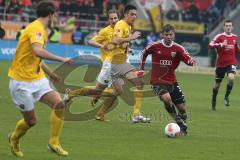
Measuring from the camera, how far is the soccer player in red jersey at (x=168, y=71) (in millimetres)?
13656

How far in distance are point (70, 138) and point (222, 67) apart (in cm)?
837

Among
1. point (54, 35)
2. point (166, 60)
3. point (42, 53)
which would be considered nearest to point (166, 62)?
point (166, 60)

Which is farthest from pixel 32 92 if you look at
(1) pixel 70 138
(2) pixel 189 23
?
(2) pixel 189 23

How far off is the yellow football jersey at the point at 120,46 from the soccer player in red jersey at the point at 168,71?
52.3 inches

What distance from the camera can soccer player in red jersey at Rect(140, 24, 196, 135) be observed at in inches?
538

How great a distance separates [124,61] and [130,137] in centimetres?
339

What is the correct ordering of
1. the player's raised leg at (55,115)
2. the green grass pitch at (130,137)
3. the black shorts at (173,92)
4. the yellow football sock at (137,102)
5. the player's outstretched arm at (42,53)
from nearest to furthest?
the player's outstretched arm at (42,53)
the player's raised leg at (55,115)
the green grass pitch at (130,137)
the black shorts at (173,92)
the yellow football sock at (137,102)

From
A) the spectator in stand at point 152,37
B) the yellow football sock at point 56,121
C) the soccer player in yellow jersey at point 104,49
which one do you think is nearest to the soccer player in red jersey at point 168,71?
the soccer player in yellow jersey at point 104,49

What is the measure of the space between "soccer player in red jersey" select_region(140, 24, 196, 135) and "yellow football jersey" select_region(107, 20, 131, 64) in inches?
52.3

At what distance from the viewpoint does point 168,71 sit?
13961mm

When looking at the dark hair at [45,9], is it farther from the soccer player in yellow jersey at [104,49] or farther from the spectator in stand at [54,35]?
the spectator in stand at [54,35]

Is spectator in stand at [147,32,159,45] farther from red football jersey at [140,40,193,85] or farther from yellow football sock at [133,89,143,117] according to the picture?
red football jersey at [140,40,193,85]

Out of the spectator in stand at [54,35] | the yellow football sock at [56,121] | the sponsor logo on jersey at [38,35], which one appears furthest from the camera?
the spectator in stand at [54,35]

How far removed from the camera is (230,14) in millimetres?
43188
